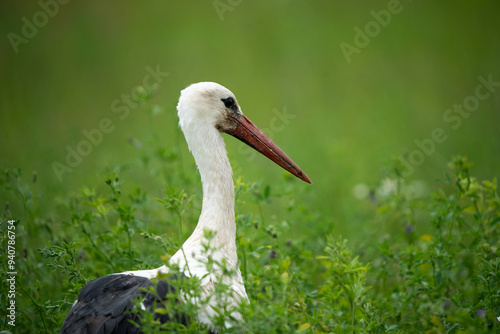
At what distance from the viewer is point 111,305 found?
3.46 m

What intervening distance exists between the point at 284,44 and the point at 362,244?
817 centimetres

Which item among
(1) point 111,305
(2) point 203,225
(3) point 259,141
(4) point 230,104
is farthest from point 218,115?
(1) point 111,305

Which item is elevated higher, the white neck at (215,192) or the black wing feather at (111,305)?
the white neck at (215,192)

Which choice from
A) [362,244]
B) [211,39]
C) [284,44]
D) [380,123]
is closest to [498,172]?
[362,244]

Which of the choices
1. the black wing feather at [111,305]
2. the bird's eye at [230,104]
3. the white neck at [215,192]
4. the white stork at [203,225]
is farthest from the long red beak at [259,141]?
the black wing feather at [111,305]

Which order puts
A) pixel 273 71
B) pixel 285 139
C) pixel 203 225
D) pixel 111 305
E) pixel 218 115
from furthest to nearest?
pixel 273 71, pixel 285 139, pixel 218 115, pixel 203 225, pixel 111 305

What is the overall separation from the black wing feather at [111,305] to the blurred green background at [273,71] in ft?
17.2

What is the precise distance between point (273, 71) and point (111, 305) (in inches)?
384

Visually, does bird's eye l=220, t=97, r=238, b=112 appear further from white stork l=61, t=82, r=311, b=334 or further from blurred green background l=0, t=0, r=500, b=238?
blurred green background l=0, t=0, r=500, b=238

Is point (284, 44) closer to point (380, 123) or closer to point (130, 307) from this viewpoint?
point (380, 123)

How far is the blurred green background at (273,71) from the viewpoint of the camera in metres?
10.0

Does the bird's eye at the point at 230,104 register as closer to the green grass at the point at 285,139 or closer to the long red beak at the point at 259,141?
the long red beak at the point at 259,141

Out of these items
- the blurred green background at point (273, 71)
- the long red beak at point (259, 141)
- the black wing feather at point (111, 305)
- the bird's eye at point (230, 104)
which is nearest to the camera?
the black wing feather at point (111, 305)

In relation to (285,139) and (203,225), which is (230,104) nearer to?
(203,225)
